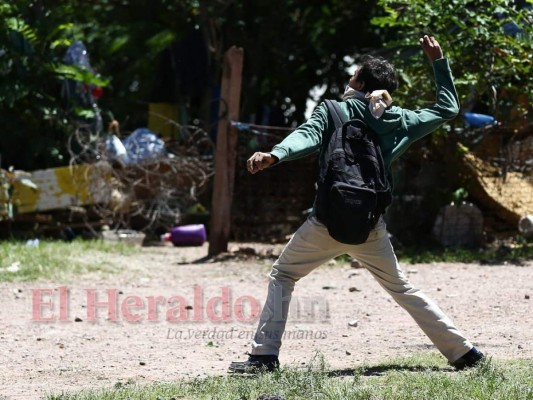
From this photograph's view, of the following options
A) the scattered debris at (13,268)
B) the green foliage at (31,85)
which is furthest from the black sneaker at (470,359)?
the green foliage at (31,85)

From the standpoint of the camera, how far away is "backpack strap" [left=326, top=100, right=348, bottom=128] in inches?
198

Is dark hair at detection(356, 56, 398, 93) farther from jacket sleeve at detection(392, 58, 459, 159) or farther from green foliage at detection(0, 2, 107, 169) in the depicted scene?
green foliage at detection(0, 2, 107, 169)

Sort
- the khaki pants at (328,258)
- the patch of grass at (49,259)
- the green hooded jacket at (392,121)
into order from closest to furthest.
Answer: the green hooded jacket at (392,121) < the khaki pants at (328,258) < the patch of grass at (49,259)

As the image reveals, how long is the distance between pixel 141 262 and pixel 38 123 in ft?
11.9

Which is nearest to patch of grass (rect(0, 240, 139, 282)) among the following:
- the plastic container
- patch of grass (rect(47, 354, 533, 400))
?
the plastic container

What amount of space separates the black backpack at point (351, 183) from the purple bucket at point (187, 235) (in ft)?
25.6

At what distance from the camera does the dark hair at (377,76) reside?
5238 millimetres

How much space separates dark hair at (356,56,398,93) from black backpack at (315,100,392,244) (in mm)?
311

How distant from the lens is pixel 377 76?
523cm

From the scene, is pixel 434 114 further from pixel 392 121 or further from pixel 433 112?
pixel 392 121

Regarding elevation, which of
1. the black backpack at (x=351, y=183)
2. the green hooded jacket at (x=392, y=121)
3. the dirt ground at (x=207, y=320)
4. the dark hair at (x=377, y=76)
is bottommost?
the dirt ground at (x=207, y=320)

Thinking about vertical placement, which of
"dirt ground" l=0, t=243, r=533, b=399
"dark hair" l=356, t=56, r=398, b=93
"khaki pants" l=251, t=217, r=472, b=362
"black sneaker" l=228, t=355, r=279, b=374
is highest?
"dark hair" l=356, t=56, r=398, b=93

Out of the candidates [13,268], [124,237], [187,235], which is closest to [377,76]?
[13,268]

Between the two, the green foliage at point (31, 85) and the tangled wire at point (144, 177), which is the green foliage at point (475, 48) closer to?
the tangled wire at point (144, 177)
